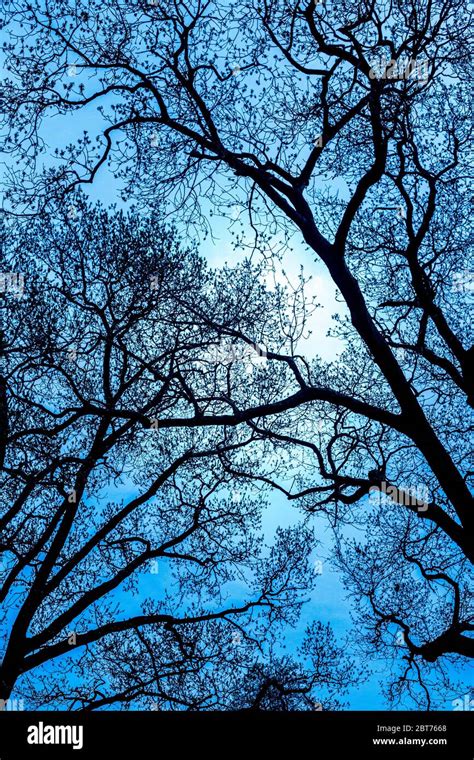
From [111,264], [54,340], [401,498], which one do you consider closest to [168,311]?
[111,264]

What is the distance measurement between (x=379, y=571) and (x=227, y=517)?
316 cm

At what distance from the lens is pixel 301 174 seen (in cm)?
1014

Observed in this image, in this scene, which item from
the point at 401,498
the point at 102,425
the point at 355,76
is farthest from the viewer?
the point at 102,425

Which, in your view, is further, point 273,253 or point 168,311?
point 168,311

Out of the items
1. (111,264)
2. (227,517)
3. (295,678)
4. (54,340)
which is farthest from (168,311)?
(295,678)

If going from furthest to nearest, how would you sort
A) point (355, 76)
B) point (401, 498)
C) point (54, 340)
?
point (54, 340), point (355, 76), point (401, 498)

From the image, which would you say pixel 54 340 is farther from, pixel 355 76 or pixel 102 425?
pixel 355 76

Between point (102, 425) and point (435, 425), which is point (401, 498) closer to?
point (435, 425)

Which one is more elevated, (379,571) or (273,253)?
(273,253)

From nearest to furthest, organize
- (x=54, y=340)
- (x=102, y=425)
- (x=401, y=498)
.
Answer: (x=401, y=498)
(x=54, y=340)
(x=102, y=425)

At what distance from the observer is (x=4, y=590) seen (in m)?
11.0

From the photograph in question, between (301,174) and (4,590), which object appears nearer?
(301,174)

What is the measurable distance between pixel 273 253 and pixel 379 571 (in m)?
6.23

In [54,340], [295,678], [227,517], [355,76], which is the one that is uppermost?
[355,76]
